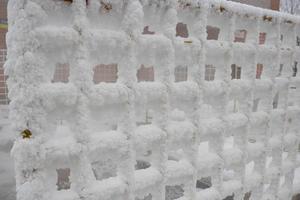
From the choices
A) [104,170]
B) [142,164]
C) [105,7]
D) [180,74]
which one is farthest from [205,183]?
[180,74]


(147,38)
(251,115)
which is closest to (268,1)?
(251,115)

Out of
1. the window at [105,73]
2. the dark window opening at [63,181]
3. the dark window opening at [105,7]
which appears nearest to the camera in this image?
the dark window opening at [105,7]

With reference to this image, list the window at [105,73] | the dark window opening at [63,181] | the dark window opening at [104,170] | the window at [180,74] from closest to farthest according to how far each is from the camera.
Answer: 1. the dark window opening at [63,181]
2. the dark window opening at [104,170]
3. the window at [180,74]
4. the window at [105,73]

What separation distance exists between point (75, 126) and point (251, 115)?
1306mm

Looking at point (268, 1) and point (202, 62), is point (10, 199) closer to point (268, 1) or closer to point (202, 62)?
point (202, 62)

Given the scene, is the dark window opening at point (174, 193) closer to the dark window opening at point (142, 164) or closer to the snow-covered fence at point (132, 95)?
the dark window opening at point (142, 164)

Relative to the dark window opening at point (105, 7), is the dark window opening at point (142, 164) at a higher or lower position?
lower

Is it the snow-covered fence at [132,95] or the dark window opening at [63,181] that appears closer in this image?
the snow-covered fence at [132,95]

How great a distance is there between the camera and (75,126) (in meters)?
1.22

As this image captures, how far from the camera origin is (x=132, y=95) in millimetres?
1368

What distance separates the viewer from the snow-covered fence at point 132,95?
1.08 metres

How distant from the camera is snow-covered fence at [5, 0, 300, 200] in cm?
108

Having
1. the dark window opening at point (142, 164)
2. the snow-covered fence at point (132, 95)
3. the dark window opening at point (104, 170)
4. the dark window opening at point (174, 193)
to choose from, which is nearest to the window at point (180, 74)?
the dark window opening at point (142, 164)

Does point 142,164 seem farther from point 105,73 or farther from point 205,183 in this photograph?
point 105,73
